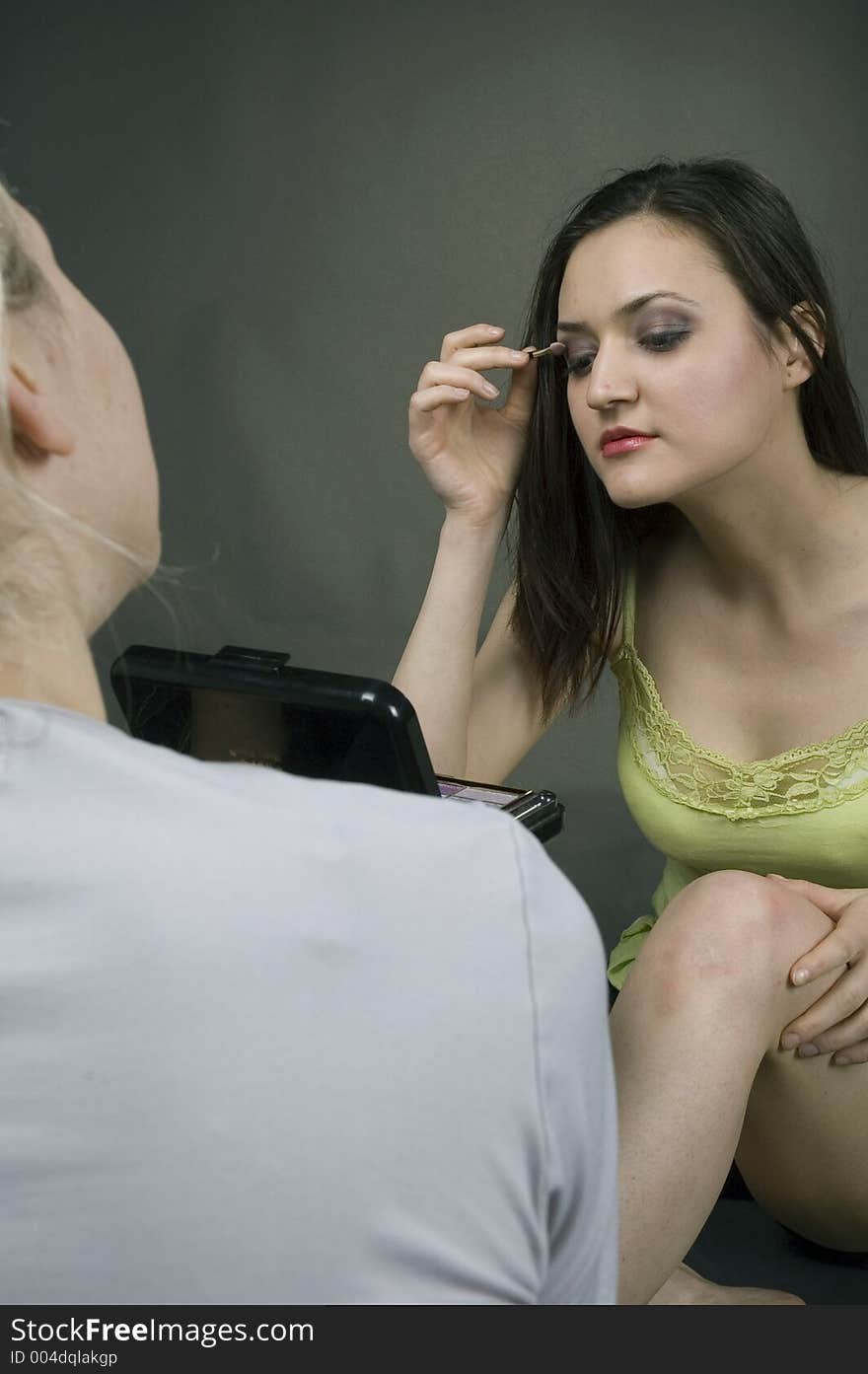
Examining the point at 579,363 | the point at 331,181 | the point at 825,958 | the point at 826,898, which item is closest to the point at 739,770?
the point at 826,898

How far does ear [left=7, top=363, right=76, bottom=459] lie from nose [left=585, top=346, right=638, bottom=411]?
3.12 ft

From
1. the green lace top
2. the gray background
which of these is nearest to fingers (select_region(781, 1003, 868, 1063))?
the green lace top

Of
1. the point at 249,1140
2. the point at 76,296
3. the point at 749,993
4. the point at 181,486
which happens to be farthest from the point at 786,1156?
the point at 181,486

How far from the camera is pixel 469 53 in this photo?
3.66 metres

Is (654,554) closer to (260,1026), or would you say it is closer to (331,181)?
(260,1026)

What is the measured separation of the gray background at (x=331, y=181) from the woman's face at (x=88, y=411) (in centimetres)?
248

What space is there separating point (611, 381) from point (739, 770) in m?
0.47

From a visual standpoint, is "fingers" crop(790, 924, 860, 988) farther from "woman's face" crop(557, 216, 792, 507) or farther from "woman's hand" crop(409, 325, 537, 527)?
"woman's hand" crop(409, 325, 537, 527)

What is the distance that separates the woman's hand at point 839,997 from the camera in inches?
59.4

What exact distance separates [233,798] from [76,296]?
0.36m

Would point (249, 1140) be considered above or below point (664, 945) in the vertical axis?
above

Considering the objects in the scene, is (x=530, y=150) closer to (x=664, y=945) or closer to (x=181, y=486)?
(x=181, y=486)

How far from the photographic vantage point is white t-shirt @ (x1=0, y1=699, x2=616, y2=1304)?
29.9 inches

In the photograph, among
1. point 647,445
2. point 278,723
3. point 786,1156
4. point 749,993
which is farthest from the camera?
point 647,445
